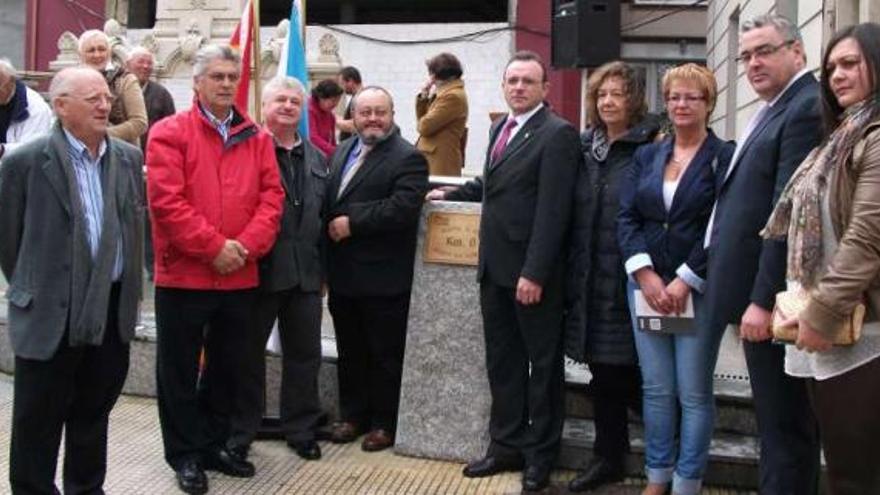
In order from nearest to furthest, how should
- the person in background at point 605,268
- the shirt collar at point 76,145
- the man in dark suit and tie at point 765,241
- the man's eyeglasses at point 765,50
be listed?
the man in dark suit and tie at point 765,241, the man's eyeglasses at point 765,50, the shirt collar at point 76,145, the person in background at point 605,268

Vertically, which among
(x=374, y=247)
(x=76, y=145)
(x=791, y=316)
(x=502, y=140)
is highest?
(x=502, y=140)

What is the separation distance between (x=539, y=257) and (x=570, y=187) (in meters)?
0.34

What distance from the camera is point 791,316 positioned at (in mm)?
2871

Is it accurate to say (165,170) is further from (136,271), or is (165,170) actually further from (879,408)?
(879,408)

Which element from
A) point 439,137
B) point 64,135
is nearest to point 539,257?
point 64,135

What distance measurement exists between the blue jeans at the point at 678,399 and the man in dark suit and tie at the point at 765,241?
1.14 feet

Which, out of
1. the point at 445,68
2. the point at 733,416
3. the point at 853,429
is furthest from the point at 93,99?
the point at 733,416

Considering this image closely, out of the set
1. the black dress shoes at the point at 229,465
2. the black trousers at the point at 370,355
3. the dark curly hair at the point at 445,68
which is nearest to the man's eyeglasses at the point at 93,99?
the black trousers at the point at 370,355

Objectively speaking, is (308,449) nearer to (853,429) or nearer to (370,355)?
(370,355)

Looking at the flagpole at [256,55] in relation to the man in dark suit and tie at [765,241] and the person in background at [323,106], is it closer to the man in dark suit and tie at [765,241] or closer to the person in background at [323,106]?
the person in background at [323,106]

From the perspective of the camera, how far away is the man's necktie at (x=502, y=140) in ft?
14.9

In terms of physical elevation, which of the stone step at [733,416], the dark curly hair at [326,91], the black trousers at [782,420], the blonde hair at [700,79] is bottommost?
the stone step at [733,416]

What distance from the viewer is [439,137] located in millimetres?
6672

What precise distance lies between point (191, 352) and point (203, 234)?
610 mm
